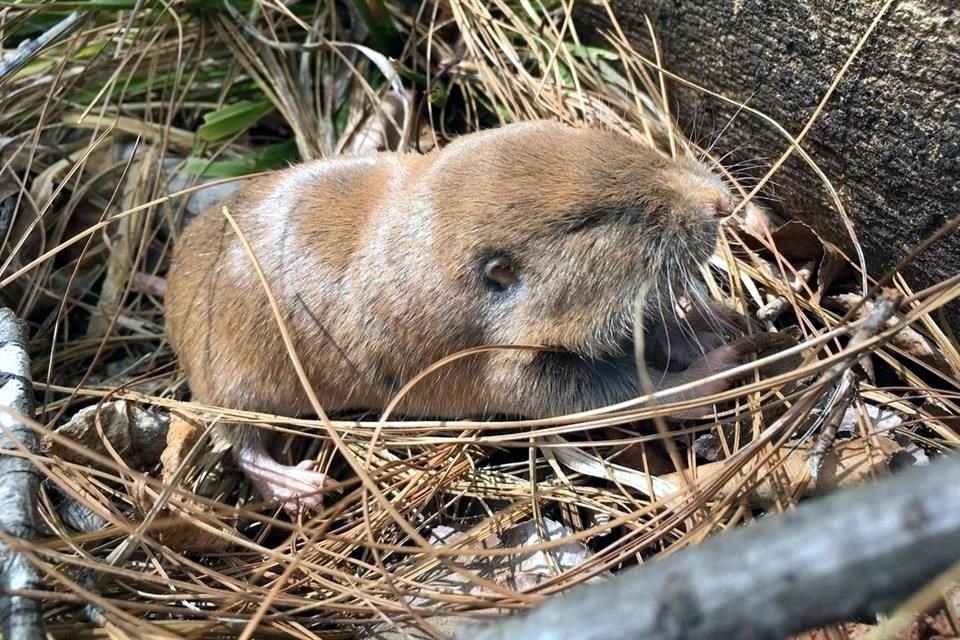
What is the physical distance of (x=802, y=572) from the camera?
0.97 meters

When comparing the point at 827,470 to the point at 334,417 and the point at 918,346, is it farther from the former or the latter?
the point at 334,417

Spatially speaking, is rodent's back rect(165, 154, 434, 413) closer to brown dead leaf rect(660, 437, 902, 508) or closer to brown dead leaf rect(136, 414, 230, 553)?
brown dead leaf rect(136, 414, 230, 553)

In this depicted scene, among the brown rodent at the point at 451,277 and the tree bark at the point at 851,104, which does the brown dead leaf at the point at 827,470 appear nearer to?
the brown rodent at the point at 451,277

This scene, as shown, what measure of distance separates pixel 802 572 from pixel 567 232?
4.04ft

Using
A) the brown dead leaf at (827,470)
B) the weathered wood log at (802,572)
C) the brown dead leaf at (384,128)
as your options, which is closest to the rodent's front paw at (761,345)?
the brown dead leaf at (827,470)

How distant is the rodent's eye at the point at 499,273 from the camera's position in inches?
83.7

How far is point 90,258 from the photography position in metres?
3.34

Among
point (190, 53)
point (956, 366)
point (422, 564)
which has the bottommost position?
point (422, 564)

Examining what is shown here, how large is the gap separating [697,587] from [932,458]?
1358 millimetres

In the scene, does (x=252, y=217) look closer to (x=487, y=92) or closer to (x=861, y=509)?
(x=487, y=92)

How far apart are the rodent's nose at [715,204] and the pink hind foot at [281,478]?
1.39 m

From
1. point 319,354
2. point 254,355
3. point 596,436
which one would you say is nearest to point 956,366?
point 596,436

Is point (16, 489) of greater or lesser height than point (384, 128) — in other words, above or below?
below

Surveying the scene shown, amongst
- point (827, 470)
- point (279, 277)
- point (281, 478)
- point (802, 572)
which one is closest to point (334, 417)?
point (281, 478)
